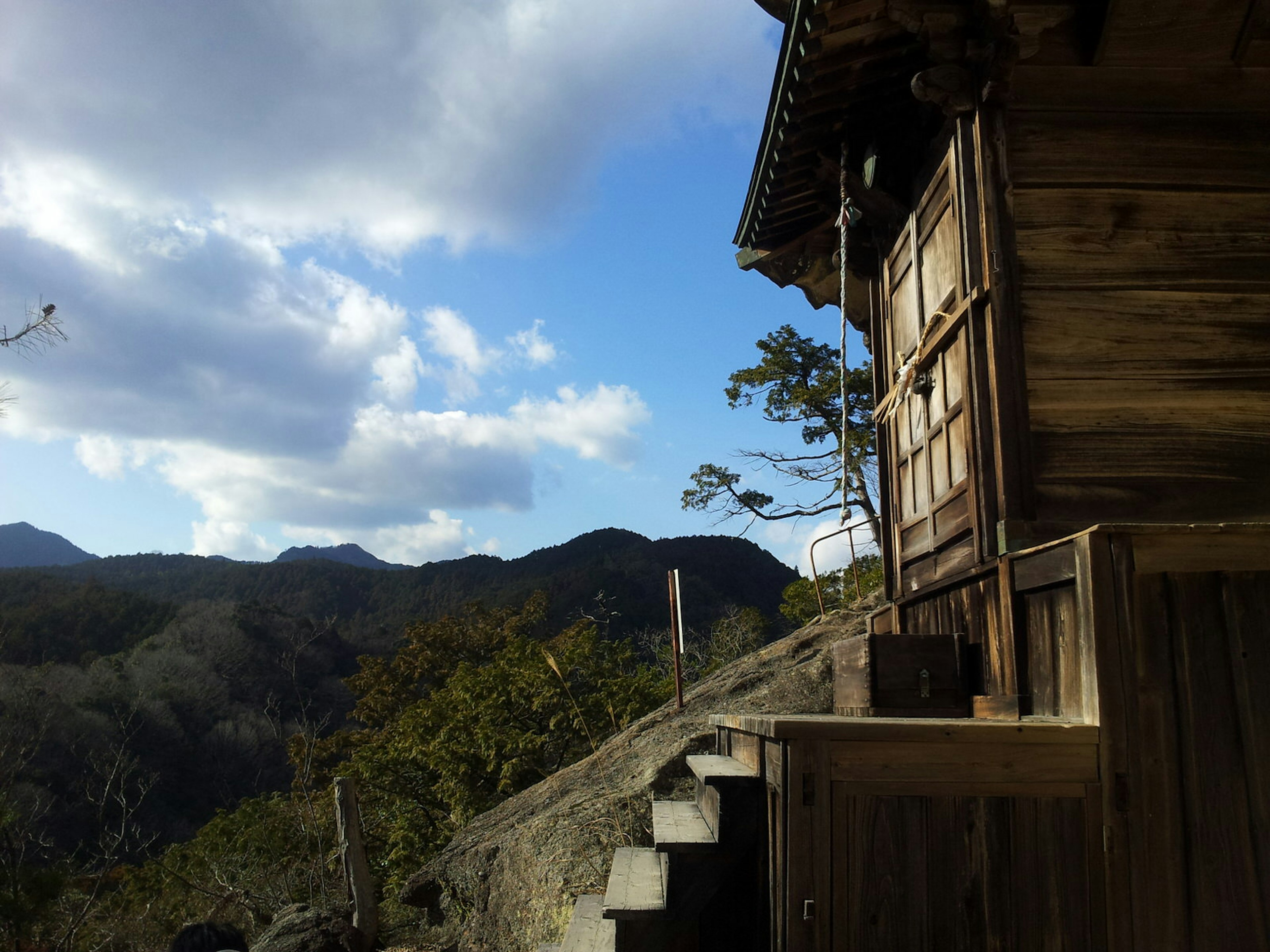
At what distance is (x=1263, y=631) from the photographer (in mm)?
2920

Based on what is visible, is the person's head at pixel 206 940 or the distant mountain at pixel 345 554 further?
the distant mountain at pixel 345 554

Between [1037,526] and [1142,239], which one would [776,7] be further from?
[1037,526]

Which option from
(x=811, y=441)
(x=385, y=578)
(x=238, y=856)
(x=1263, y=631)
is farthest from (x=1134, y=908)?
(x=385, y=578)

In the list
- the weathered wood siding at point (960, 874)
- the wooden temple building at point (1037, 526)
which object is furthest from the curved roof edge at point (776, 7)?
the weathered wood siding at point (960, 874)

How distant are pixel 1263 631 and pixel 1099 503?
1045 mm

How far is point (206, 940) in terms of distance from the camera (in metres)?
3.77

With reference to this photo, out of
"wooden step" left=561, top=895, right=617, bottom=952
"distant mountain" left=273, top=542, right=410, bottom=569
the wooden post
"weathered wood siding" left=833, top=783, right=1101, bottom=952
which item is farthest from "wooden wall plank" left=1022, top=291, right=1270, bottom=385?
"distant mountain" left=273, top=542, right=410, bottom=569

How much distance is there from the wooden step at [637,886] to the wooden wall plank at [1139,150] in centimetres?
361

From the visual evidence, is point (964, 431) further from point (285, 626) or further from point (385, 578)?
point (385, 578)

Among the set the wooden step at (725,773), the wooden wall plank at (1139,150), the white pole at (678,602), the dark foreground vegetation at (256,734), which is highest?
the wooden wall plank at (1139,150)

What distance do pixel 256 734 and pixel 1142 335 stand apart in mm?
51674

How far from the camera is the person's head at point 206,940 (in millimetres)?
3729

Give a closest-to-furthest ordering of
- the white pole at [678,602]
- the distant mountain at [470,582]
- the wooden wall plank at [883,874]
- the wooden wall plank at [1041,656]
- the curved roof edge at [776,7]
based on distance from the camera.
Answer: the wooden wall plank at [883,874]
the wooden wall plank at [1041,656]
the curved roof edge at [776,7]
the white pole at [678,602]
the distant mountain at [470,582]

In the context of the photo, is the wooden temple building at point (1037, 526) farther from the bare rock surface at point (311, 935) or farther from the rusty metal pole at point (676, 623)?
the bare rock surface at point (311, 935)
